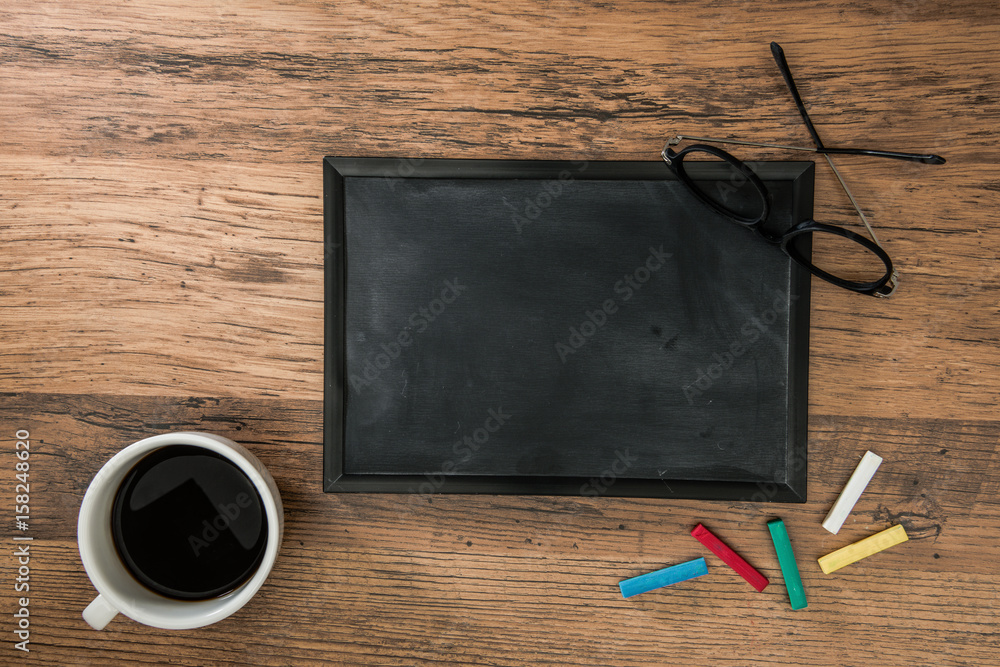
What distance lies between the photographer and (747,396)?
52 cm

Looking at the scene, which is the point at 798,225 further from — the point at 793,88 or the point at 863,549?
the point at 863,549

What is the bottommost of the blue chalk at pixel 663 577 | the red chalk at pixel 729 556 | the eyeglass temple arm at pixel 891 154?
the blue chalk at pixel 663 577

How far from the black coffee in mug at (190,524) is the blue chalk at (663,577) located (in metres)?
0.36

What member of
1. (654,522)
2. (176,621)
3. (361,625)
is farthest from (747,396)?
(176,621)

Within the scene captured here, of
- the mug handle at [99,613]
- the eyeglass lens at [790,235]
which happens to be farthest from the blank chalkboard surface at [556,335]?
the mug handle at [99,613]

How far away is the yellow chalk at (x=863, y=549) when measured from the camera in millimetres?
532

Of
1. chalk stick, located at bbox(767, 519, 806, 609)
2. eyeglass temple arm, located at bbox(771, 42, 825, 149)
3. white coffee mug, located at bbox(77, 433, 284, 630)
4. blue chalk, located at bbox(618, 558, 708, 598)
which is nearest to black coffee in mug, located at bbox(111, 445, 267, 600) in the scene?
white coffee mug, located at bbox(77, 433, 284, 630)

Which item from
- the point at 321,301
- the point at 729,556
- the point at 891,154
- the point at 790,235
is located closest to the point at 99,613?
the point at 321,301

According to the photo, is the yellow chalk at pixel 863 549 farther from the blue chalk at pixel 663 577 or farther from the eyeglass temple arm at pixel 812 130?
the eyeglass temple arm at pixel 812 130

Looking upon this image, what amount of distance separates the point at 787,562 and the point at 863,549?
0.25ft

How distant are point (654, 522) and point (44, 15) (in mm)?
808

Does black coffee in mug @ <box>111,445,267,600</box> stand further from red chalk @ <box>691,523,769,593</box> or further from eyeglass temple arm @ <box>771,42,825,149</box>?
eyeglass temple arm @ <box>771,42,825,149</box>

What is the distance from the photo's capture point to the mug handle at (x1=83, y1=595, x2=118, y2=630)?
1.54ft

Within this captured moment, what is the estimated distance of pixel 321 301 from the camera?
544 mm
